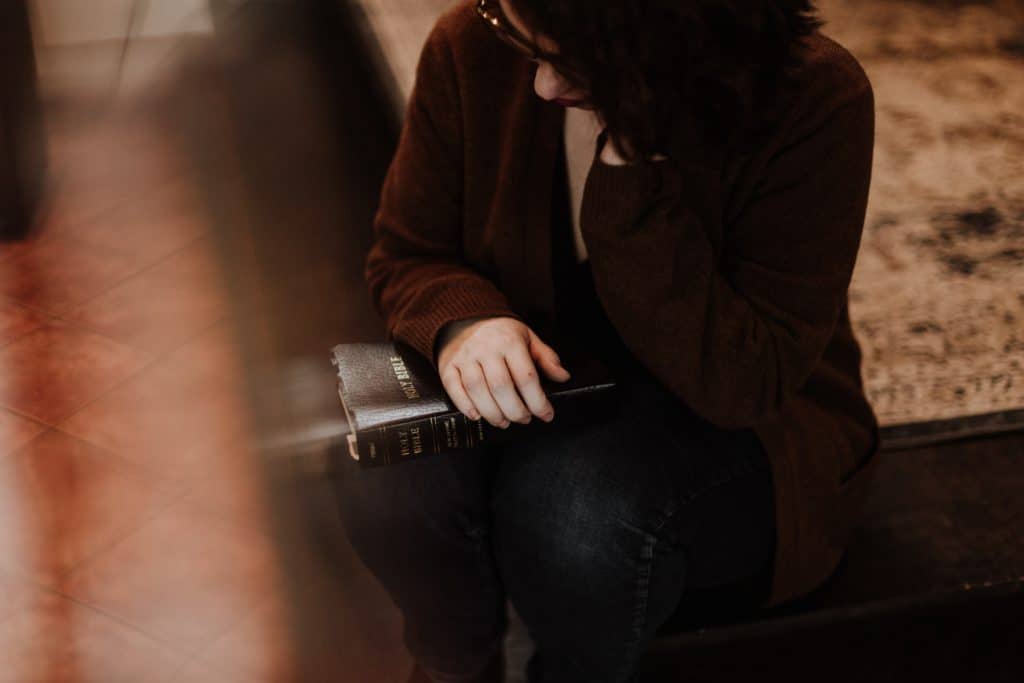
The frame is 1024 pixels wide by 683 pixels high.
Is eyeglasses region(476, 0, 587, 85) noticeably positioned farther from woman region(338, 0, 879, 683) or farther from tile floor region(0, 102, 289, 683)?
tile floor region(0, 102, 289, 683)

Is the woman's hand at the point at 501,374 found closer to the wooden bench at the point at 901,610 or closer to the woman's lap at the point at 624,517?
the woman's lap at the point at 624,517

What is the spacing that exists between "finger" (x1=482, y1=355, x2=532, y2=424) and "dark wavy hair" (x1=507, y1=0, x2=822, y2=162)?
0.62 ft

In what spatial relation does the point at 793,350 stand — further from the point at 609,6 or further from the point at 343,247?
the point at 343,247

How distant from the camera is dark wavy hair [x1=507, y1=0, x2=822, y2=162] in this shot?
71 centimetres

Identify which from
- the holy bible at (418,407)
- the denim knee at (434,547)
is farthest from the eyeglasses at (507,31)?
the denim knee at (434,547)

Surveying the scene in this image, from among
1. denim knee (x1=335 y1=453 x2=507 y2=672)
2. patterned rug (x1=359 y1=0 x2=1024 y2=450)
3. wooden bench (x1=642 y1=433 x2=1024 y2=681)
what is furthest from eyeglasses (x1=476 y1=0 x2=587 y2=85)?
patterned rug (x1=359 y1=0 x2=1024 y2=450)

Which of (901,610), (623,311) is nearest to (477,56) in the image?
(623,311)

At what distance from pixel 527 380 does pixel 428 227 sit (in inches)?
9.8

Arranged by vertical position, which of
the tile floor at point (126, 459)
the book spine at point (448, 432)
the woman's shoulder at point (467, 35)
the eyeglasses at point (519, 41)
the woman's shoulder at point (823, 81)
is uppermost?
the eyeglasses at point (519, 41)

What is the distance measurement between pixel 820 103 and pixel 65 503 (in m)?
1.07

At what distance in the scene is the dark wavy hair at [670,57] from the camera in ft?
2.34

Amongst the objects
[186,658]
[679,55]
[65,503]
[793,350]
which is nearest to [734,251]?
[793,350]

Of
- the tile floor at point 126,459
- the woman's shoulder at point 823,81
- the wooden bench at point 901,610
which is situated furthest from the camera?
the tile floor at point 126,459

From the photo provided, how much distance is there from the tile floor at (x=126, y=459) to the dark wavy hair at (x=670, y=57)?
30.8 inches
